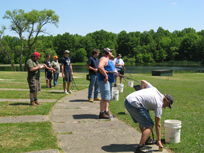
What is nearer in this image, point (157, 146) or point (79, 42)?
point (157, 146)

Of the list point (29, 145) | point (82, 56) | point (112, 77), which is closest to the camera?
point (29, 145)

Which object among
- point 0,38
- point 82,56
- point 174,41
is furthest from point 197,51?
point 0,38

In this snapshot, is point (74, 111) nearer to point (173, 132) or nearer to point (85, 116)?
point (85, 116)

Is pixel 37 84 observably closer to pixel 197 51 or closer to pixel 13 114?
pixel 13 114

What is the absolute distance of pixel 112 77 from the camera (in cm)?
647

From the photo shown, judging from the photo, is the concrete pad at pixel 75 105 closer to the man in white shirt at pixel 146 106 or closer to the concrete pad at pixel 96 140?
the concrete pad at pixel 96 140

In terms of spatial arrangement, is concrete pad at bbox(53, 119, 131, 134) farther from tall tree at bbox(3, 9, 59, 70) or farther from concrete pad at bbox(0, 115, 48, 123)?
tall tree at bbox(3, 9, 59, 70)

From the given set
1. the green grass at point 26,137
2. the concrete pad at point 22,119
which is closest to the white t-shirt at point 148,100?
the green grass at point 26,137

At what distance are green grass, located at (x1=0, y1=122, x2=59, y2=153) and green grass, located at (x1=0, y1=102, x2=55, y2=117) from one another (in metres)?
1.13

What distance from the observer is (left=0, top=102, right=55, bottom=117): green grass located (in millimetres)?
6629

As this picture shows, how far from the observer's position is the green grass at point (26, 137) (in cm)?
409

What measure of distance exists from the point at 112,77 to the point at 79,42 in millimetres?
116802

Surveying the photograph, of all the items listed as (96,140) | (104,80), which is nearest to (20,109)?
(104,80)

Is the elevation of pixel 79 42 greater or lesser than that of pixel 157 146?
greater
